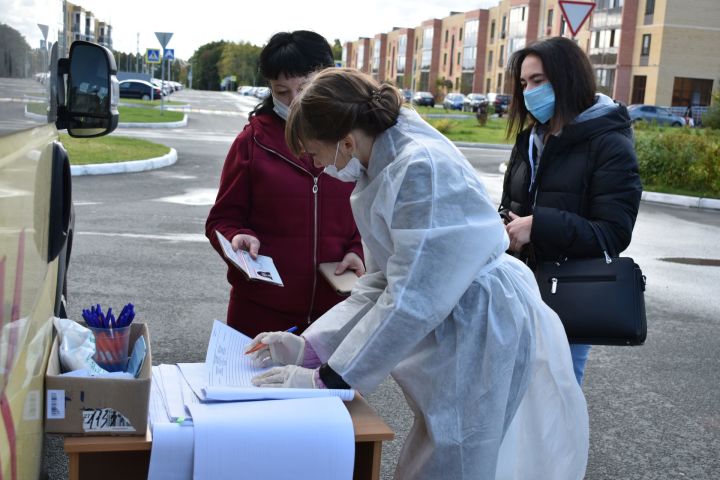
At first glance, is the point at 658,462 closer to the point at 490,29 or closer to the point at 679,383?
the point at 679,383

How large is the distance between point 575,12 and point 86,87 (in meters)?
10.5

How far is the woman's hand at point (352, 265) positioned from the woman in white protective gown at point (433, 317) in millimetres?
666

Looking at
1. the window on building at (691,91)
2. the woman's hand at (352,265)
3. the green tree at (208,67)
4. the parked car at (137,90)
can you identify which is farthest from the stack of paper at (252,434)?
the green tree at (208,67)

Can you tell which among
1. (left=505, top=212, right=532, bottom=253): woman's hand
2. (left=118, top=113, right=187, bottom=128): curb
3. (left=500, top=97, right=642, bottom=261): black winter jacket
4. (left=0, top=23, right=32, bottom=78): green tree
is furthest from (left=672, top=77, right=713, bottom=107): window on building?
(left=0, top=23, right=32, bottom=78): green tree

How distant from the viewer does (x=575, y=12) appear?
12.4 m

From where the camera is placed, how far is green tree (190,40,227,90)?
13850 centimetres

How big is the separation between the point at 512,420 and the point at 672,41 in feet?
207

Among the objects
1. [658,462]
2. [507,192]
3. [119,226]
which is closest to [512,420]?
[507,192]

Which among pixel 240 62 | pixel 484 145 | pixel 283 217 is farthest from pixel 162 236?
pixel 240 62

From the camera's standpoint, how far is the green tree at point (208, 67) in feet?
454

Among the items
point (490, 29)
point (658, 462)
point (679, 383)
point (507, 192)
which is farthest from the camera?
point (490, 29)

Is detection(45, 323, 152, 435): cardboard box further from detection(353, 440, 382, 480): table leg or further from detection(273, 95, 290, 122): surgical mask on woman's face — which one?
detection(273, 95, 290, 122): surgical mask on woman's face

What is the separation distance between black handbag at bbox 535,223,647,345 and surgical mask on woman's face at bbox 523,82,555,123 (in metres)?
0.57

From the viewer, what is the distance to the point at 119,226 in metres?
9.69
